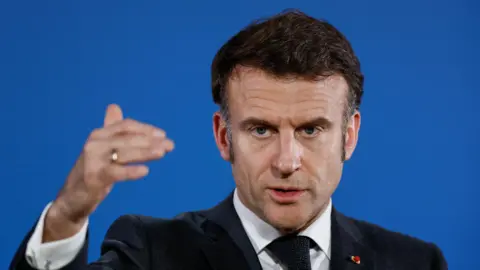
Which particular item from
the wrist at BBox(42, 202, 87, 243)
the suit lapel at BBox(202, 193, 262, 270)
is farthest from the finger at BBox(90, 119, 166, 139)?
the suit lapel at BBox(202, 193, 262, 270)

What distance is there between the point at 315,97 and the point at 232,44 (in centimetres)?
38

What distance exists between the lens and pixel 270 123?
2.35 m

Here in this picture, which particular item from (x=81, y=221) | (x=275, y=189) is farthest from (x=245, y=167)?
(x=81, y=221)

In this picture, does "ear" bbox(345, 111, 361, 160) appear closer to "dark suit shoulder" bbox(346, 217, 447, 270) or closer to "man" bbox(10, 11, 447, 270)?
"man" bbox(10, 11, 447, 270)

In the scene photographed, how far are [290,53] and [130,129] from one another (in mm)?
880

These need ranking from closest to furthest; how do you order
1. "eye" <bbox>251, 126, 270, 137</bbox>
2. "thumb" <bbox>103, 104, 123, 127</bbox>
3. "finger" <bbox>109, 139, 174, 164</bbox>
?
"finger" <bbox>109, 139, 174, 164</bbox>
"thumb" <bbox>103, 104, 123, 127</bbox>
"eye" <bbox>251, 126, 270, 137</bbox>

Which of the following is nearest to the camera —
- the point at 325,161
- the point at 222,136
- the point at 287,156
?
the point at 287,156

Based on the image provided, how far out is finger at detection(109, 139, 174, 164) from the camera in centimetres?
164

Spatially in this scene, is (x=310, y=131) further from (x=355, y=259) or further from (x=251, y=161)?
(x=355, y=259)

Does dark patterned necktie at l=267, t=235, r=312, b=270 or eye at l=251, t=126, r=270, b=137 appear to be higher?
eye at l=251, t=126, r=270, b=137

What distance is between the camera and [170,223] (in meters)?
2.55

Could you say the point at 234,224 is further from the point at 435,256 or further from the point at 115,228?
the point at 435,256

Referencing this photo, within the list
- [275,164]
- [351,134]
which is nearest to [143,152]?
[275,164]

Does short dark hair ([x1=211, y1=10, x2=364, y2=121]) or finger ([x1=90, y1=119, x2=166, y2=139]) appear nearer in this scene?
finger ([x1=90, y1=119, x2=166, y2=139])
